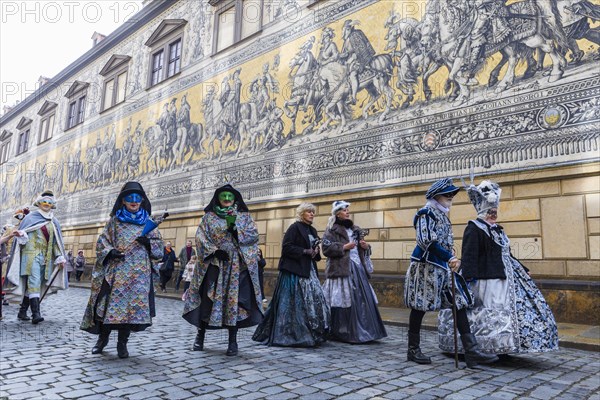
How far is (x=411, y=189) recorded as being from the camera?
927 centimetres

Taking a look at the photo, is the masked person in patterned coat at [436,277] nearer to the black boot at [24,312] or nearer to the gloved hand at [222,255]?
the gloved hand at [222,255]

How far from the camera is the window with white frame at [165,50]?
1794 centimetres

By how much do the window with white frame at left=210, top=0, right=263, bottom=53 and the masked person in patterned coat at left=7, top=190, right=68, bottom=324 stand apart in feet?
31.4

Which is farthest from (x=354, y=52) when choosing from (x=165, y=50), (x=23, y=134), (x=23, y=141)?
(x=23, y=134)

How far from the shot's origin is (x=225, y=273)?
4809 mm

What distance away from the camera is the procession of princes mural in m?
7.96

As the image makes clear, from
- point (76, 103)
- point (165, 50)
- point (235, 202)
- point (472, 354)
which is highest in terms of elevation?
point (165, 50)

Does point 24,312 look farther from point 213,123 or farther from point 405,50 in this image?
point 213,123

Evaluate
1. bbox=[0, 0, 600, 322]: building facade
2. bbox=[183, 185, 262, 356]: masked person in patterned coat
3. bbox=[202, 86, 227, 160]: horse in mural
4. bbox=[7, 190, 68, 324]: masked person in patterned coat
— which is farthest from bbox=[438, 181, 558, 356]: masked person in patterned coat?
bbox=[202, 86, 227, 160]: horse in mural

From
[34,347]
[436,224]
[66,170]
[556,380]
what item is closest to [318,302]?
[436,224]

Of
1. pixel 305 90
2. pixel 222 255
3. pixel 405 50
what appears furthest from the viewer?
pixel 305 90

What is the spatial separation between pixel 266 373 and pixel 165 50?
56.9ft

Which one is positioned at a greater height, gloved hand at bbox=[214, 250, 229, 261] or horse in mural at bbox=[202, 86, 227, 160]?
horse in mural at bbox=[202, 86, 227, 160]

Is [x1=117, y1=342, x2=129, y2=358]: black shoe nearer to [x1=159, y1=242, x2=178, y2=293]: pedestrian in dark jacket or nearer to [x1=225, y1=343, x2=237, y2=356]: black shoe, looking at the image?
[x1=225, y1=343, x2=237, y2=356]: black shoe
